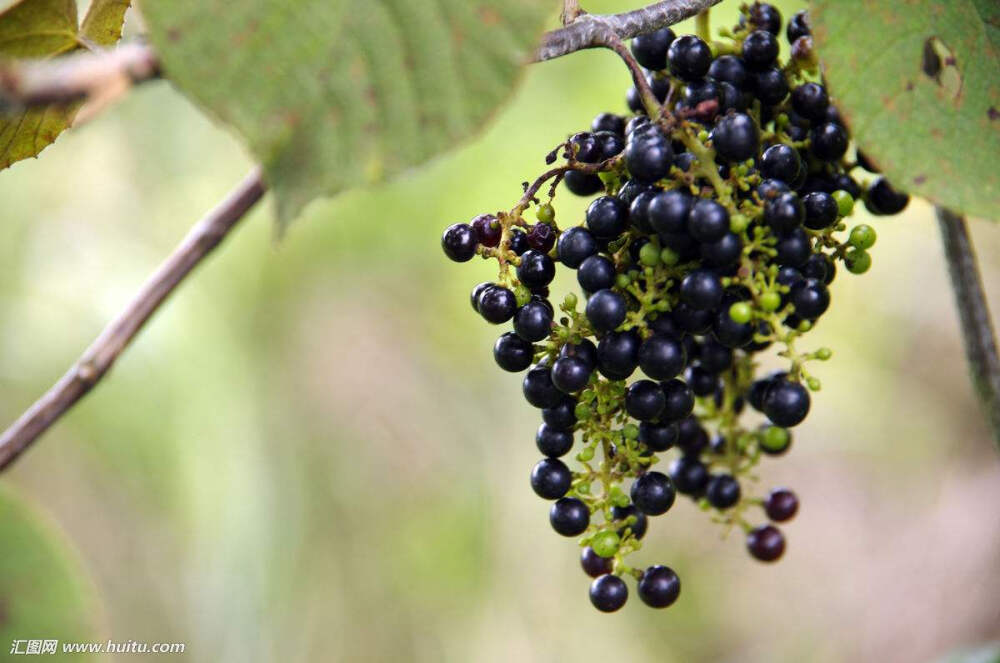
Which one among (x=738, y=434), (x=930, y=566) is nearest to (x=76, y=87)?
(x=738, y=434)

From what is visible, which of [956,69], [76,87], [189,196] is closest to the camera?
[76,87]

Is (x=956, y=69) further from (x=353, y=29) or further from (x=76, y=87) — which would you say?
(x=76, y=87)

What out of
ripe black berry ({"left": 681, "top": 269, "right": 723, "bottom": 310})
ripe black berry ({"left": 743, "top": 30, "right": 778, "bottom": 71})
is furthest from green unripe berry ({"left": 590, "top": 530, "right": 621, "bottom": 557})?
ripe black berry ({"left": 743, "top": 30, "right": 778, "bottom": 71})

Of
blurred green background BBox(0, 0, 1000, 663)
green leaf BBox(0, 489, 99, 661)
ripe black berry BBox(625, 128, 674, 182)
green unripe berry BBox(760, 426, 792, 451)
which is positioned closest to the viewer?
ripe black berry BBox(625, 128, 674, 182)

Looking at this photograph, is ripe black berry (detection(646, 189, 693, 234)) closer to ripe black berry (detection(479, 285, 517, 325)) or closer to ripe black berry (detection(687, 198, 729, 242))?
ripe black berry (detection(687, 198, 729, 242))

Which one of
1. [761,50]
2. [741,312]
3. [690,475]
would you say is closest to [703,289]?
[741,312]

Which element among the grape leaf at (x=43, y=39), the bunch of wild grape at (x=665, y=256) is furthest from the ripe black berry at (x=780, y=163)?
the grape leaf at (x=43, y=39)
